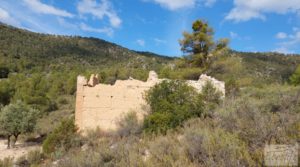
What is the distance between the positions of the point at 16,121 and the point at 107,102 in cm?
839

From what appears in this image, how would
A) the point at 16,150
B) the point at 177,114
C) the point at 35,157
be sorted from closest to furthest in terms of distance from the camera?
the point at 177,114, the point at 35,157, the point at 16,150

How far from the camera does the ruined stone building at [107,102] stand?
1552cm

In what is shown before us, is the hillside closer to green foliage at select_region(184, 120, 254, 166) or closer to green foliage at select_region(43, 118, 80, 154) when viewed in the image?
green foliage at select_region(43, 118, 80, 154)

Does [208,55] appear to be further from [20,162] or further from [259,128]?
[259,128]

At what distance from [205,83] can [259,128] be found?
11.3 m

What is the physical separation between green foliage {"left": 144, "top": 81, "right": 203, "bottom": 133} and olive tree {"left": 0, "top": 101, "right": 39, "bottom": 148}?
10111 mm

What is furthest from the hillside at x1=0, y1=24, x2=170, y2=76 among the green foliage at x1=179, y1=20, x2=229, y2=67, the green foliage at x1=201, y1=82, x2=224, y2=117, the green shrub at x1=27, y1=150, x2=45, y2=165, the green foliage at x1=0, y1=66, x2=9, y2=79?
the green shrub at x1=27, y1=150, x2=45, y2=165

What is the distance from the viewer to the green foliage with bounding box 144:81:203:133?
1222 cm

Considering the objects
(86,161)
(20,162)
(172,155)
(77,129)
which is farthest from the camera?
(77,129)

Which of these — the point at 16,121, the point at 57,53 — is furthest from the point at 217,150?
the point at 57,53

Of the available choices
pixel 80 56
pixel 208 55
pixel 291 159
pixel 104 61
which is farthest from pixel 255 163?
pixel 80 56

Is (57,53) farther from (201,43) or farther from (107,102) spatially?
(107,102)

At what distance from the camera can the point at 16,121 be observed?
19719mm

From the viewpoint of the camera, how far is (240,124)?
549 centimetres
